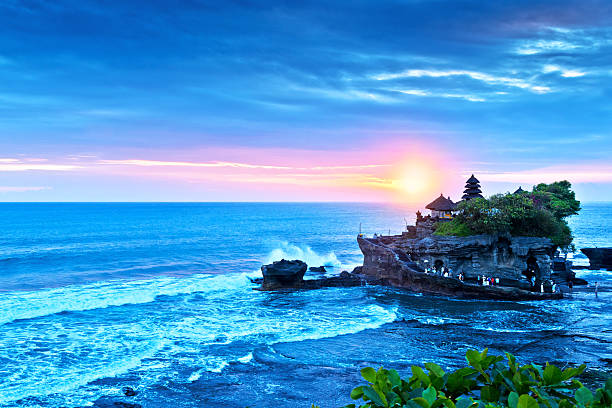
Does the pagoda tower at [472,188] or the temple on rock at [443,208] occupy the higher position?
the pagoda tower at [472,188]

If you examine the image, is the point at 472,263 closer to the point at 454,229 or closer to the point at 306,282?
the point at 454,229

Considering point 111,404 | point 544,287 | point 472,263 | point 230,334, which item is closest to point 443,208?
point 472,263

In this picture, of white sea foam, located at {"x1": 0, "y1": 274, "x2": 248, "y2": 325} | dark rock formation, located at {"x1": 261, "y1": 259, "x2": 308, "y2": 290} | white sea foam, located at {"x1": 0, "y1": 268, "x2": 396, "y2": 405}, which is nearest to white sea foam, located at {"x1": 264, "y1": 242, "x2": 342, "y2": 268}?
white sea foam, located at {"x1": 0, "y1": 274, "x2": 248, "y2": 325}

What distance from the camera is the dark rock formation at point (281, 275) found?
48.1 m

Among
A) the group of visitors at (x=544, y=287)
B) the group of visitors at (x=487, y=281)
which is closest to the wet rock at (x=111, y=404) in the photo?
the group of visitors at (x=487, y=281)

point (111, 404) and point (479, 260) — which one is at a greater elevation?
point (479, 260)

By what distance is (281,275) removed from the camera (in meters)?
47.9

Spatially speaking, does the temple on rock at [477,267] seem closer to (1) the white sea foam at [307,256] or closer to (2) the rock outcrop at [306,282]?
(2) the rock outcrop at [306,282]

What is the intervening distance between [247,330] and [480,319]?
777 inches

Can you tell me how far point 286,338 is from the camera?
31.2 meters

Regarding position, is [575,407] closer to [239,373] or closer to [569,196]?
[239,373]

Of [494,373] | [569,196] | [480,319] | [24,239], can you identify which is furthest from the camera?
[24,239]

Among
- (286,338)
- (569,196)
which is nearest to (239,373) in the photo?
(286,338)

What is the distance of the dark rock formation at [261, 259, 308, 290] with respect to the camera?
48.1m
